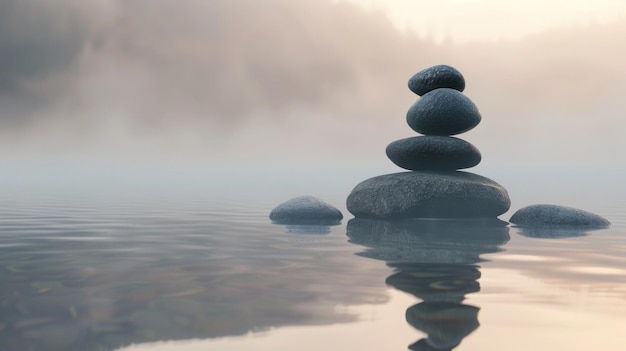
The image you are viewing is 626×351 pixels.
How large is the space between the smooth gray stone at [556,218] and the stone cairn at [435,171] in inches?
25.9

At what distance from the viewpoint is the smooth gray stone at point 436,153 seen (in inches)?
477

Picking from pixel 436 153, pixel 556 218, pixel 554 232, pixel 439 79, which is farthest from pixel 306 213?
pixel 556 218

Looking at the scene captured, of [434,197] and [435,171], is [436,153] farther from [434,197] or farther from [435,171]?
[434,197]

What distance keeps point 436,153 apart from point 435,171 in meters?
0.49

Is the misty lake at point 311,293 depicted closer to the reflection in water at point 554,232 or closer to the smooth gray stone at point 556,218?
the reflection in water at point 554,232

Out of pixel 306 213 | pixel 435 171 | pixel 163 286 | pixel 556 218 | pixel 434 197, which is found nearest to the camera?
pixel 163 286

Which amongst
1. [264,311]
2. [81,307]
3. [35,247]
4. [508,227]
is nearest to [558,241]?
[508,227]

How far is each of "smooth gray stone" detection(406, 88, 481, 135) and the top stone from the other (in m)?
0.45

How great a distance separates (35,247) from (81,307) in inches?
156

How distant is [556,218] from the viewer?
11.2 metres

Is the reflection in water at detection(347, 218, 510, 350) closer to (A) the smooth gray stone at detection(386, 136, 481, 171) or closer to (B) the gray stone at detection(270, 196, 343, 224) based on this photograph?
(B) the gray stone at detection(270, 196, 343, 224)

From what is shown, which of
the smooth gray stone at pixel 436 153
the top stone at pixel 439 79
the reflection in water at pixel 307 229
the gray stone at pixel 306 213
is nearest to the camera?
the reflection in water at pixel 307 229

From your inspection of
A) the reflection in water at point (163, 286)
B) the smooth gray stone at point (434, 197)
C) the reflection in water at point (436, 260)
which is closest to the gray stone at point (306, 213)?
the reflection in water at point (436, 260)

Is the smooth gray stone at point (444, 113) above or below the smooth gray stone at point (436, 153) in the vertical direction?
above
